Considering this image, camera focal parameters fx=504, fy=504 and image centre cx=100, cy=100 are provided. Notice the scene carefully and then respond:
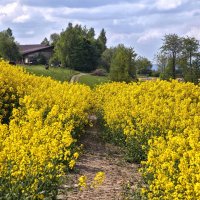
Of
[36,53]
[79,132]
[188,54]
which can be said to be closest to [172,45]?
[188,54]

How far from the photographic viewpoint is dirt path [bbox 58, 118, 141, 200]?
759 cm

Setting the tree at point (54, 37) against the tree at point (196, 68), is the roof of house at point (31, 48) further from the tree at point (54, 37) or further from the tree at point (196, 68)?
the tree at point (196, 68)

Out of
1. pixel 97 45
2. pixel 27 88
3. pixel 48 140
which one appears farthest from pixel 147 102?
pixel 97 45

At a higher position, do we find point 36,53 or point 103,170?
point 36,53

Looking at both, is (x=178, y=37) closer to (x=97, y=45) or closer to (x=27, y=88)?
(x=97, y=45)

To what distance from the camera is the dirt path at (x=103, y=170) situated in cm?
759

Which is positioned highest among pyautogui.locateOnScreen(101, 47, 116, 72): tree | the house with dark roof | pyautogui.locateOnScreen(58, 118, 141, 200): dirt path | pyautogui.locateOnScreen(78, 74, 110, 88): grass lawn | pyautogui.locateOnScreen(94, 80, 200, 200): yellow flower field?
the house with dark roof

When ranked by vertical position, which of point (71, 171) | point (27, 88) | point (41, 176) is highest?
point (27, 88)

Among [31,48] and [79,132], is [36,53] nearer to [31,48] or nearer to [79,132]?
[31,48]

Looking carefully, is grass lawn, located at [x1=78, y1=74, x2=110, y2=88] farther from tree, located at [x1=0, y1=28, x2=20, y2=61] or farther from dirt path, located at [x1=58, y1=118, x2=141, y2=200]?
dirt path, located at [x1=58, y1=118, x2=141, y2=200]

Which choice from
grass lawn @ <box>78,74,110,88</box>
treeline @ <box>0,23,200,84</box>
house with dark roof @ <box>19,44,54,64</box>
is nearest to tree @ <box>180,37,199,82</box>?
treeline @ <box>0,23,200,84</box>

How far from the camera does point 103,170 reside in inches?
377

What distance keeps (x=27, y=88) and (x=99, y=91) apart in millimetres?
7283

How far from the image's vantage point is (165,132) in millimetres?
10492
